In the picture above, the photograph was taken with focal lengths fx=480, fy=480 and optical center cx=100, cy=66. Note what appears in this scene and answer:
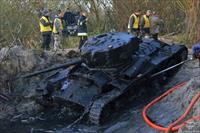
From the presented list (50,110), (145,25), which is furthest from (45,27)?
(50,110)

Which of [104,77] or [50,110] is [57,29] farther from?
[104,77]

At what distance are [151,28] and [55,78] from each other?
249 inches

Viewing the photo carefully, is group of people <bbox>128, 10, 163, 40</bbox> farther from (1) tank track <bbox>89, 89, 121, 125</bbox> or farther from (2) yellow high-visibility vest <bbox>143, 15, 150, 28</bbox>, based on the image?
(1) tank track <bbox>89, 89, 121, 125</bbox>

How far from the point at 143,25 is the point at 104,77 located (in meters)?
A: 6.38

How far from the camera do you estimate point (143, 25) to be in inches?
667

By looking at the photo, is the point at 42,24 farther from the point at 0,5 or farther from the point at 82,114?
the point at 82,114

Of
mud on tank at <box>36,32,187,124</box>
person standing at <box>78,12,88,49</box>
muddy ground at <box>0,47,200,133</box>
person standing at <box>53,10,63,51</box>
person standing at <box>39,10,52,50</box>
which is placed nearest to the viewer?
muddy ground at <box>0,47,200,133</box>

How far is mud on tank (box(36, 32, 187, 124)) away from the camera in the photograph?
10406mm

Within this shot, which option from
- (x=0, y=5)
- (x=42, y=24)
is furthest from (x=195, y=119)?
(x=0, y=5)

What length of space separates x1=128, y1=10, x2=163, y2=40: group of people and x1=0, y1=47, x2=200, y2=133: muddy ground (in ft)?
11.1

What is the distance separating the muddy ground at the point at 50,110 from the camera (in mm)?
9281

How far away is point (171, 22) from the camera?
71.6 ft

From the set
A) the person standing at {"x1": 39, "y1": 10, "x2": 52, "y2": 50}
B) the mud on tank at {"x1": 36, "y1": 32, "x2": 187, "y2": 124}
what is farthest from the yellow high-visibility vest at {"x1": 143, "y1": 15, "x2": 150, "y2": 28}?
the mud on tank at {"x1": 36, "y1": 32, "x2": 187, "y2": 124}

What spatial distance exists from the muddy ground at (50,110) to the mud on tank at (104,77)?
1.03 feet
